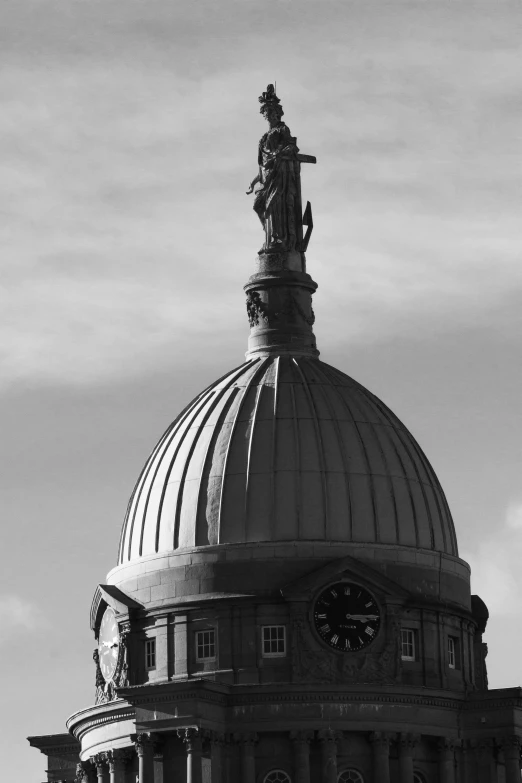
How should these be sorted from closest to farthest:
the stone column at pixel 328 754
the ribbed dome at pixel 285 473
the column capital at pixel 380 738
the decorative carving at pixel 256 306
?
the stone column at pixel 328 754
the column capital at pixel 380 738
the ribbed dome at pixel 285 473
the decorative carving at pixel 256 306

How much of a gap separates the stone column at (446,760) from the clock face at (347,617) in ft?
18.4

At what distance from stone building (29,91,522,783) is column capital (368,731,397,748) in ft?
0.32

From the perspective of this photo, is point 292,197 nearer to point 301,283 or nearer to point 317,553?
point 301,283

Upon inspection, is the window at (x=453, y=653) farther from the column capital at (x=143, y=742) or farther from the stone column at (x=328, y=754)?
the column capital at (x=143, y=742)

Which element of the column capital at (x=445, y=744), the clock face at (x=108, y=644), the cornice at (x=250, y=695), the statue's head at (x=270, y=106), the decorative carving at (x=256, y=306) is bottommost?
the column capital at (x=445, y=744)

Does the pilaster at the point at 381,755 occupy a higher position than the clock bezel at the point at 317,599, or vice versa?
the clock bezel at the point at 317,599

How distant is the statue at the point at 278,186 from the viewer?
16000cm

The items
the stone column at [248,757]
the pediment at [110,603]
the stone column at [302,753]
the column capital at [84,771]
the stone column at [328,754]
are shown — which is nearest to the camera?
the stone column at [328,754]

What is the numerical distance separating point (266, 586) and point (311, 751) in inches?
300

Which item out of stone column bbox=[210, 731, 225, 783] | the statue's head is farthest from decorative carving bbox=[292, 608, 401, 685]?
the statue's head

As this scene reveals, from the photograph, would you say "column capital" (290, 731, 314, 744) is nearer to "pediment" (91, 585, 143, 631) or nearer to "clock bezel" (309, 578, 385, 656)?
"clock bezel" (309, 578, 385, 656)

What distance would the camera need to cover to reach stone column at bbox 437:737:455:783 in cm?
14988

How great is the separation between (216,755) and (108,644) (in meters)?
9.74

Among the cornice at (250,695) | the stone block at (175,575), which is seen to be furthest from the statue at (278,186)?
the cornice at (250,695)
